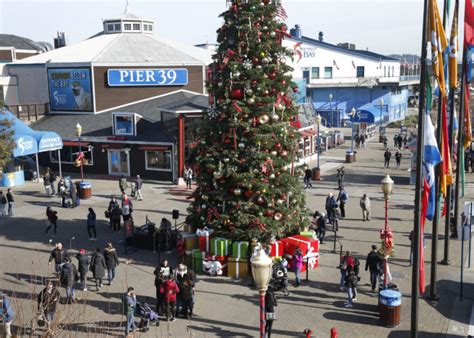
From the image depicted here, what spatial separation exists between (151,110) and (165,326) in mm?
26625

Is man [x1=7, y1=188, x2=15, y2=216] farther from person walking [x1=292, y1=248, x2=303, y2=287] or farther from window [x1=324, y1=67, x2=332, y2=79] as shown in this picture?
window [x1=324, y1=67, x2=332, y2=79]

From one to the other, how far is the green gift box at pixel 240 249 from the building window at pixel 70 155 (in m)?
22.5

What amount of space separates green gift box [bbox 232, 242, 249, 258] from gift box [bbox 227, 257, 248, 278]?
0.13 meters

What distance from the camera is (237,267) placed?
60.0 feet

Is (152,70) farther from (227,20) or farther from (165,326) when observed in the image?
(165,326)

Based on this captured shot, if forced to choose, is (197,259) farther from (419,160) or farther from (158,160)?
(158,160)

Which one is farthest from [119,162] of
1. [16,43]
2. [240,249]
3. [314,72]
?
[16,43]

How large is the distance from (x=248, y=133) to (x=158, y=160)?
59.2ft

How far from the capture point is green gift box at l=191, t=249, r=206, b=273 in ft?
61.8

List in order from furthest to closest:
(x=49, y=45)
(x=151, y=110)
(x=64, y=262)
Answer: (x=49, y=45), (x=151, y=110), (x=64, y=262)

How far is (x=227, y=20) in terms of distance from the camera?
61.6ft

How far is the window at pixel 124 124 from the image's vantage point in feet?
119

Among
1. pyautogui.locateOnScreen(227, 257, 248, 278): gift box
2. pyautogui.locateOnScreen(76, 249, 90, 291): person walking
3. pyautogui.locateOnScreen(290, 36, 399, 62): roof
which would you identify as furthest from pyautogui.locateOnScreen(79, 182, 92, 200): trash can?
pyautogui.locateOnScreen(290, 36, 399, 62): roof

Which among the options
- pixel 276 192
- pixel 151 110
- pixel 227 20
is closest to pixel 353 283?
pixel 276 192
